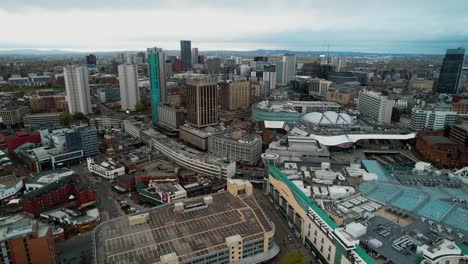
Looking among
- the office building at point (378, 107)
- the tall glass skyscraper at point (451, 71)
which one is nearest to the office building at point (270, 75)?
the office building at point (378, 107)

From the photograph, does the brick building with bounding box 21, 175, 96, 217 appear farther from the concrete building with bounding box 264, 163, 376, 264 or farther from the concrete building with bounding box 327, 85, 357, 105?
the concrete building with bounding box 327, 85, 357, 105

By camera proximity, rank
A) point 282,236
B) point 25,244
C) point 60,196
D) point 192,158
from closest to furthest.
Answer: point 25,244, point 282,236, point 60,196, point 192,158

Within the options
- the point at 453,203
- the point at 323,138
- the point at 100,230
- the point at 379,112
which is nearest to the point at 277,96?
the point at 379,112

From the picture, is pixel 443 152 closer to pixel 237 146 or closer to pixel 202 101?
pixel 237 146

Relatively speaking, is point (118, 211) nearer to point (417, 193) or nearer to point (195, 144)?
point (195, 144)

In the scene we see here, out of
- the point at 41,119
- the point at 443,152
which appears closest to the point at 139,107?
the point at 41,119

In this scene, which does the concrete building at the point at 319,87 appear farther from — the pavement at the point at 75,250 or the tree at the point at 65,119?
the pavement at the point at 75,250
